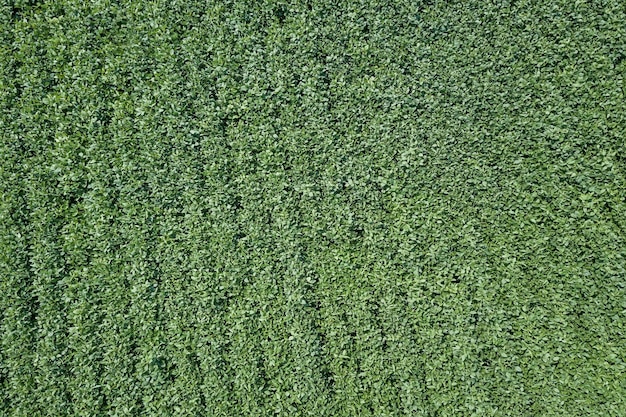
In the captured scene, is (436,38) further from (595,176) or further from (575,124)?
(595,176)

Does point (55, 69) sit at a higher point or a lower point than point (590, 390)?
higher

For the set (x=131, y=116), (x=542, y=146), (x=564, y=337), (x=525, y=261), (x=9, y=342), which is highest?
(x=131, y=116)

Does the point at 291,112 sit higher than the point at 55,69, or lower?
lower

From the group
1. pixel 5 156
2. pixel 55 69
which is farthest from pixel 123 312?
pixel 55 69

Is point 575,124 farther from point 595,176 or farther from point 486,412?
point 486,412

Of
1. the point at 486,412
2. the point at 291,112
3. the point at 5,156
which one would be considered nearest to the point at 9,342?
the point at 5,156

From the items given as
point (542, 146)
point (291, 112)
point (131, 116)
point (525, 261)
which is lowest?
point (525, 261)
